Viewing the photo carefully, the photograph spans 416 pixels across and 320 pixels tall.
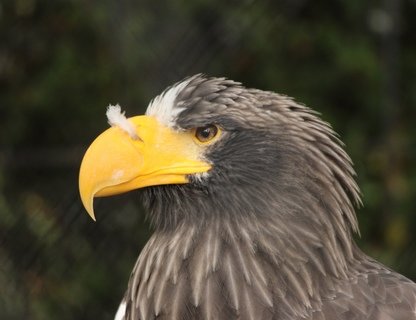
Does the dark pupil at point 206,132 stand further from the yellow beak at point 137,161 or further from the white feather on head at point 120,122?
the white feather on head at point 120,122

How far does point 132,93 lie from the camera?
455 centimetres

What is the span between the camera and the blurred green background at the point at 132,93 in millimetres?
4559

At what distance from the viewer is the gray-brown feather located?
98.6 inches

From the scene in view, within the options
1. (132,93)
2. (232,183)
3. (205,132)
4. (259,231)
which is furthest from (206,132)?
(132,93)

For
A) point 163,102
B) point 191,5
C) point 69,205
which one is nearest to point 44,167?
point 69,205

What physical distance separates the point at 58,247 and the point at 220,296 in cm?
223

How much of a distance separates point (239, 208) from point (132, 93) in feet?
6.74

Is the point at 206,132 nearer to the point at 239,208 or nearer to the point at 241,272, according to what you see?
the point at 239,208

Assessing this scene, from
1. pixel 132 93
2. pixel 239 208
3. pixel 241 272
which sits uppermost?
pixel 239 208

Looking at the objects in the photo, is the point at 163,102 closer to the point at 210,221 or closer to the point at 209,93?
the point at 209,93

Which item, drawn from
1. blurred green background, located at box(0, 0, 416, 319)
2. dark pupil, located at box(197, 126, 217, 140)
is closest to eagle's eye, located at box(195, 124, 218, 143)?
dark pupil, located at box(197, 126, 217, 140)

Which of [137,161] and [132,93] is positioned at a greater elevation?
[137,161]

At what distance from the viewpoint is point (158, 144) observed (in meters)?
2.60

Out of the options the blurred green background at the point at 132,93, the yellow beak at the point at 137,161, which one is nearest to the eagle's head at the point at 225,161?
the yellow beak at the point at 137,161
